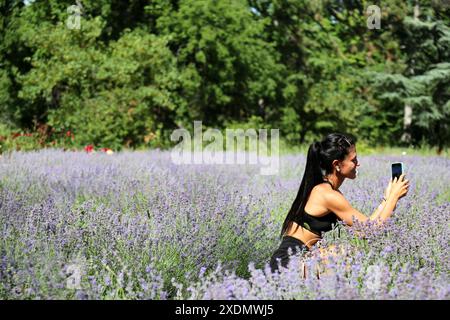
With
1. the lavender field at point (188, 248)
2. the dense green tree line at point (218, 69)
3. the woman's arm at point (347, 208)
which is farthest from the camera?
the dense green tree line at point (218, 69)

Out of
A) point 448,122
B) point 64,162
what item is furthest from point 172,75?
point 448,122

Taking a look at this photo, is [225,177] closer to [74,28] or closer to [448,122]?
[74,28]

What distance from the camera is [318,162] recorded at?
11.3 feet

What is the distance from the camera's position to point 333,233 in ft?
11.5

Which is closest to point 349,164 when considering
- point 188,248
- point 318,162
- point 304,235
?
point 318,162

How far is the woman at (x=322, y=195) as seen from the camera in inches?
130

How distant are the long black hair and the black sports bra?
2 cm

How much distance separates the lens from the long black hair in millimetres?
3389

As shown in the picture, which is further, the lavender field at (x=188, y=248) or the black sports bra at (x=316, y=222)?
the black sports bra at (x=316, y=222)

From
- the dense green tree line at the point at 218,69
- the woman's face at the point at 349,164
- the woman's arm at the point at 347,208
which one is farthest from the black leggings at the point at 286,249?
the dense green tree line at the point at 218,69

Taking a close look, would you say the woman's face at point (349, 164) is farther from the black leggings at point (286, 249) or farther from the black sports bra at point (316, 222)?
the black leggings at point (286, 249)

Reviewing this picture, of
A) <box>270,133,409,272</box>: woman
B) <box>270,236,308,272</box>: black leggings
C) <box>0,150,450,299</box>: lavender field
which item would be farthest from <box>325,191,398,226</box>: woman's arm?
<box>270,236,308,272</box>: black leggings

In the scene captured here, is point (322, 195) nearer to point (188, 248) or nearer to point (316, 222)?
point (316, 222)

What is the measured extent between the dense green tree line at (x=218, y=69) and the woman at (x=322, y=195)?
9.83 m
